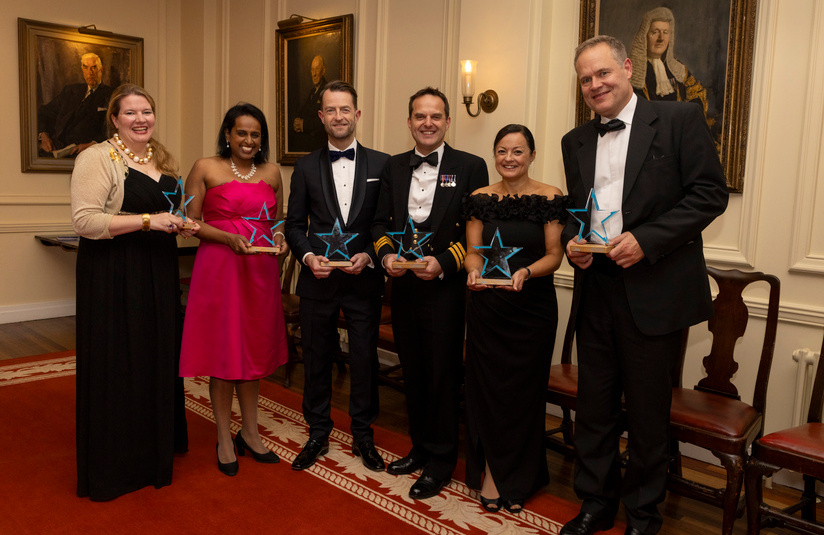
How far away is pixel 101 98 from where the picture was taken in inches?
292

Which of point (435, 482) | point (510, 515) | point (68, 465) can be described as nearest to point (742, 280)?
point (510, 515)

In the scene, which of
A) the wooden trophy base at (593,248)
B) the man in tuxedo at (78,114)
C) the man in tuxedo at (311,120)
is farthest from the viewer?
the man in tuxedo at (78,114)

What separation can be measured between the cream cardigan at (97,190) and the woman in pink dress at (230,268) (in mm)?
420

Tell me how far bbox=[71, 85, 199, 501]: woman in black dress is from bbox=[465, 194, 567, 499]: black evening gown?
146cm

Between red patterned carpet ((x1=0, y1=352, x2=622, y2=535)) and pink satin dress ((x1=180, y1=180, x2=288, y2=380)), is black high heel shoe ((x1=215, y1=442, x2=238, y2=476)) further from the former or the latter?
pink satin dress ((x1=180, y1=180, x2=288, y2=380))

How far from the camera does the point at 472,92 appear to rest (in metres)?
4.64

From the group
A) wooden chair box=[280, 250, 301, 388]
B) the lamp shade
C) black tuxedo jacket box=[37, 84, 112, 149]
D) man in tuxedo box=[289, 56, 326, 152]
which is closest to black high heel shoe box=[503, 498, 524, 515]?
wooden chair box=[280, 250, 301, 388]

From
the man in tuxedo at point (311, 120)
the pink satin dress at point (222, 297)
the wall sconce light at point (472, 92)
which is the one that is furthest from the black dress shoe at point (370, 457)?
the man in tuxedo at point (311, 120)

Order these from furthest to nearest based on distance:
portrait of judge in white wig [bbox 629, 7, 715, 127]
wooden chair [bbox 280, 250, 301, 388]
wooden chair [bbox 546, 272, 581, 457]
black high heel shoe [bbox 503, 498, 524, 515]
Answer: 1. wooden chair [bbox 280, 250, 301, 388]
2. portrait of judge in white wig [bbox 629, 7, 715, 127]
3. wooden chair [bbox 546, 272, 581, 457]
4. black high heel shoe [bbox 503, 498, 524, 515]

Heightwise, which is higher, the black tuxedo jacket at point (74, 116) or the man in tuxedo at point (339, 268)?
the black tuxedo jacket at point (74, 116)

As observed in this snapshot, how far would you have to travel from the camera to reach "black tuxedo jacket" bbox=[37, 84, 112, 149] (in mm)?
7121

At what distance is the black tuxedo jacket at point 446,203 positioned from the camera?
3244 mm

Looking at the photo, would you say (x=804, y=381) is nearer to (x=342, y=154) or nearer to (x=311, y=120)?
(x=342, y=154)

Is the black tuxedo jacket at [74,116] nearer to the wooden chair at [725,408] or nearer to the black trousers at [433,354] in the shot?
the black trousers at [433,354]
